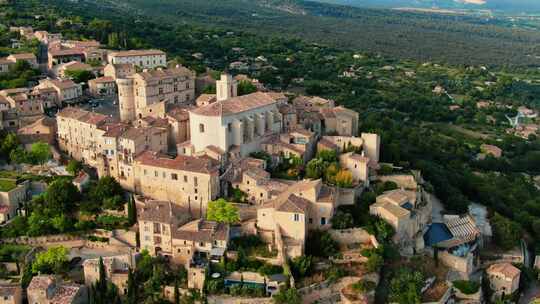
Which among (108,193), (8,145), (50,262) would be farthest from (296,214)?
(8,145)

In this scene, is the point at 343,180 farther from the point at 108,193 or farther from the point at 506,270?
the point at 108,193

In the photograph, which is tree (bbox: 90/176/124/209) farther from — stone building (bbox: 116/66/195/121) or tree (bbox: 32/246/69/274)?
stone building (bbox: 116/66/195/121)

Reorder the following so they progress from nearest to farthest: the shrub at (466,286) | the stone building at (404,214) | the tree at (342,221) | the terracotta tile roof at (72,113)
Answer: the tree at (342,221) < the shrub at (466,286) < the stone building at (404,214) < the terracotta tile roof at (72,113)

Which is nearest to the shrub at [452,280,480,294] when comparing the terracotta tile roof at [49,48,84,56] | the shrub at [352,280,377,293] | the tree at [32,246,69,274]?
the shrub at [352,280,377,293]

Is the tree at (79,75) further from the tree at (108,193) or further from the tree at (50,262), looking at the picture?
the tree at (50,262)

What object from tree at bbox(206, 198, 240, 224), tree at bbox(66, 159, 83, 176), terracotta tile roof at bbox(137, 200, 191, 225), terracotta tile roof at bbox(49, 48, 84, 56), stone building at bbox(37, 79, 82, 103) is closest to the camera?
terracotta tile roof at bbox(137, 200, 191, 225)

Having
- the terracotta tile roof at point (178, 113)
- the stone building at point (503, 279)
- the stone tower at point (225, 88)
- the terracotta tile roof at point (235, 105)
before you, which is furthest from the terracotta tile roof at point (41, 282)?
the stone building at point (503, 279)

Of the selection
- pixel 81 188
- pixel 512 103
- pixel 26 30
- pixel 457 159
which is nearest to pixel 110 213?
pixel 81 188
